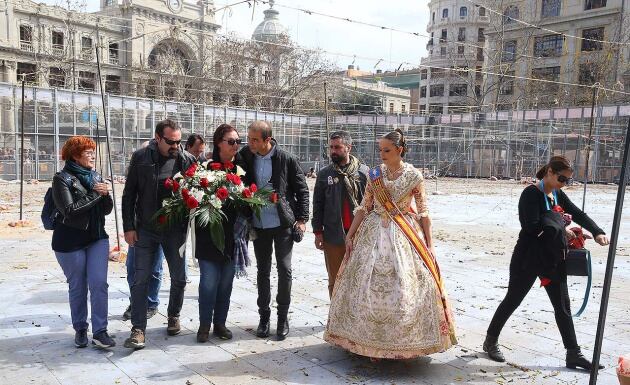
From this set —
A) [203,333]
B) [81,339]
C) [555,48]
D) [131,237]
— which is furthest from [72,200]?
[555,48]

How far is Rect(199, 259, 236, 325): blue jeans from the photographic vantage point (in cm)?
440

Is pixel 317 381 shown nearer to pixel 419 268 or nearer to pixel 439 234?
pixel 419 268

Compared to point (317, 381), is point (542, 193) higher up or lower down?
higher up

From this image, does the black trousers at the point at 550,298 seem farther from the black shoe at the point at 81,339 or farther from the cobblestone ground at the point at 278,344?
the black shoe at the point at 81,339

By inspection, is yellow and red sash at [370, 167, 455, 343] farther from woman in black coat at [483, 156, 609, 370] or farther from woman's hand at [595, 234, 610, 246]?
woman's hand at [595, 234, 610, 246]

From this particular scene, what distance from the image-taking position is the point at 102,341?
4.25m

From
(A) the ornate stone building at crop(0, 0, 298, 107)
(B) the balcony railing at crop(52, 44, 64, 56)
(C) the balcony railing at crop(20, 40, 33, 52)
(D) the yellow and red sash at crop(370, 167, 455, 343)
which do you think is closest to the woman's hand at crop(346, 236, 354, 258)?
(D) the yellow and red sash at crop(370, 167, 455, 343)

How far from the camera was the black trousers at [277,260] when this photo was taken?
4520 millimetres

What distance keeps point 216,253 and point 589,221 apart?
275 centimetres

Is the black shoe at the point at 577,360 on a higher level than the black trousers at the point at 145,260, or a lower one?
lower

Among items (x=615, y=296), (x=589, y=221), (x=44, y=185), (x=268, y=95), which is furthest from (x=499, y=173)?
(x=589, y=221)

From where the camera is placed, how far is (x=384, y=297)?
12.4ft

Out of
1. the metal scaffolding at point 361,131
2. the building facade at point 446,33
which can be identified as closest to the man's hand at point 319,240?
the metal scaffolding at point 361,131

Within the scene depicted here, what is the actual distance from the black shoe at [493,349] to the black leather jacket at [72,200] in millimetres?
3082
